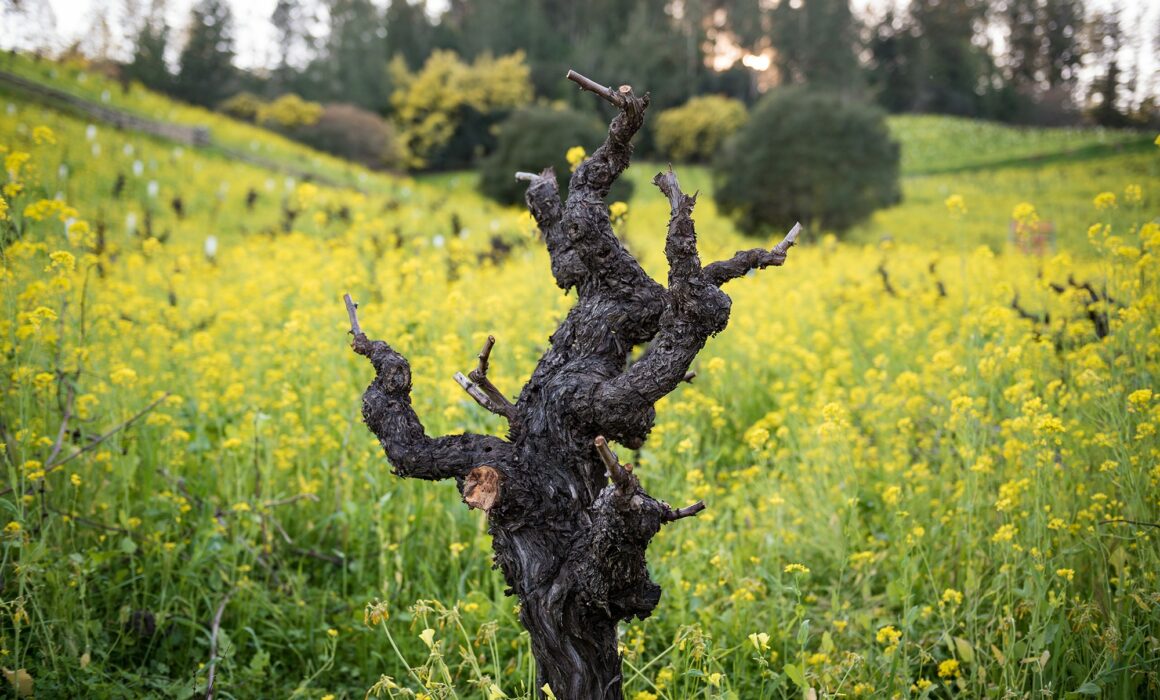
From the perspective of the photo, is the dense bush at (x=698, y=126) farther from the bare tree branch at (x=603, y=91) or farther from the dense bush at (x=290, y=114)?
the bare tree branch at (x=603, y=91)

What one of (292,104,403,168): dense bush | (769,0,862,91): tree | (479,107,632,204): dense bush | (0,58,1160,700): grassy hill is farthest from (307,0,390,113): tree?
(0,58,1160,700): grassy hill

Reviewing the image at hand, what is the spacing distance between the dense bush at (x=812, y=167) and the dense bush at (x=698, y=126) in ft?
26.7

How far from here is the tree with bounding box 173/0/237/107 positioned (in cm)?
2728

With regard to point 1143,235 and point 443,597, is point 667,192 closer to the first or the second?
point 443,597

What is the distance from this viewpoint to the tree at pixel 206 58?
27281mm

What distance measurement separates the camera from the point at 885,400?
3406 mm

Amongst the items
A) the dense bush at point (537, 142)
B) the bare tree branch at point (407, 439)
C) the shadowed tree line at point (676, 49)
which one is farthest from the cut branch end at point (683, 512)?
the shadowed tree line at point (676, 49)

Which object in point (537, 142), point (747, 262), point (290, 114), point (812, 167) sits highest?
point (290, 114)

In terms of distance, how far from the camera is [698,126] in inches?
978

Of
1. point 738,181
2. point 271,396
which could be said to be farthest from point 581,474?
point 738,181

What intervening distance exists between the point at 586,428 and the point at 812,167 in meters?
15.1

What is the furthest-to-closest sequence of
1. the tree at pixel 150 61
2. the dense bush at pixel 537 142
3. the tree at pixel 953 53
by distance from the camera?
the tree at pixel 953 53, the tree at pixel 150 61, the dense bush at pixel 537 142

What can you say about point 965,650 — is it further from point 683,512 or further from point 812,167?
point 812,167

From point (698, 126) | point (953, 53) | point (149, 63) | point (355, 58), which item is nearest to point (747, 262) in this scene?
point (698, 126)
